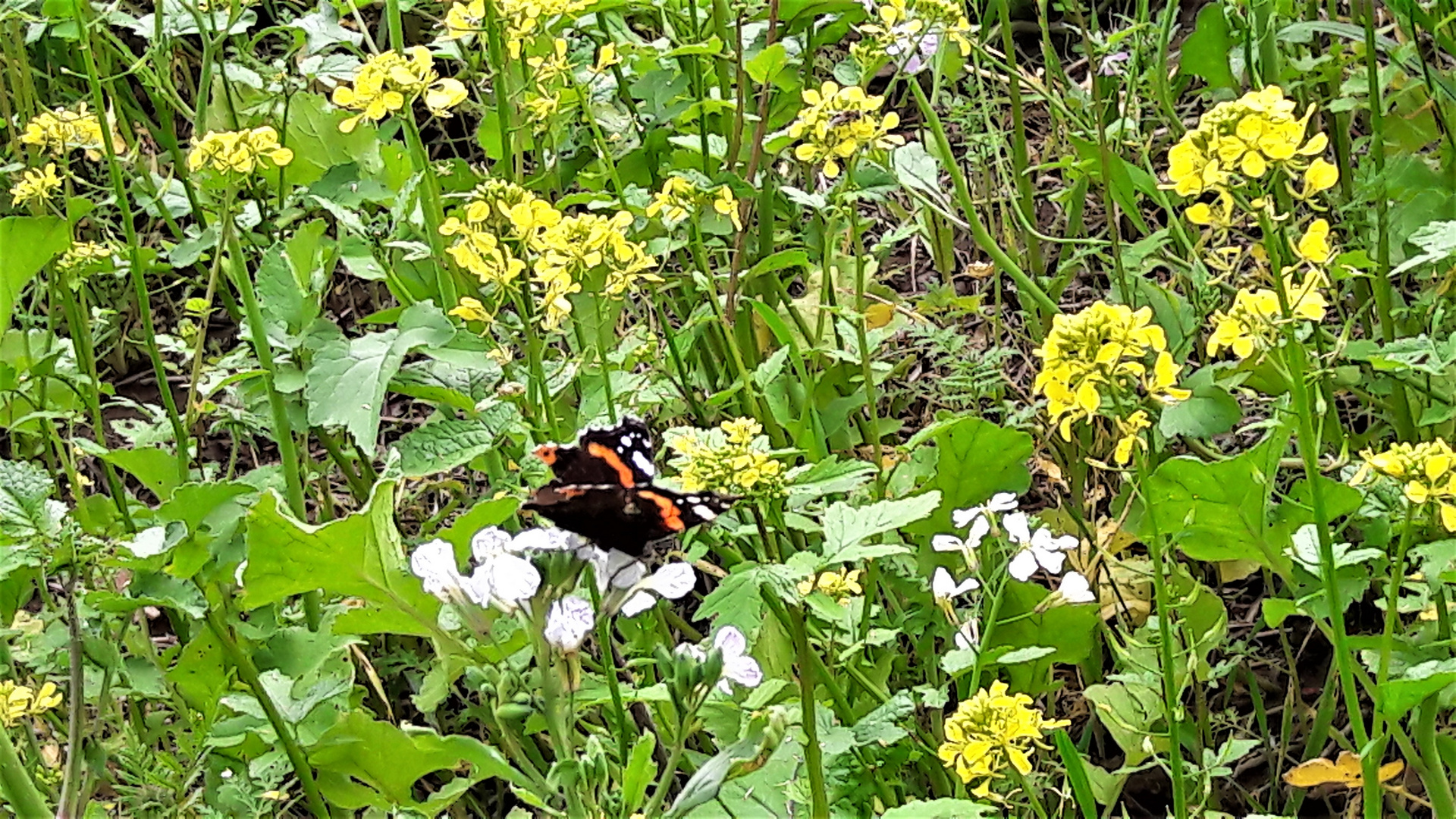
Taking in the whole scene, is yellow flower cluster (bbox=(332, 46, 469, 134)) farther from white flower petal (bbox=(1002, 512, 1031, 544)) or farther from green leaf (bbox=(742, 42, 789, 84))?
white flower petal (bbox=(1002, 512, 1031, 544))

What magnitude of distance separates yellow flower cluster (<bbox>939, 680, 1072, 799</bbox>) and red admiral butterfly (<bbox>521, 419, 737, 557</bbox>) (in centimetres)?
37

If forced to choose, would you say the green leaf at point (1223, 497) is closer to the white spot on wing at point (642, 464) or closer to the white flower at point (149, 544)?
the white spot on wing at point (642, 464)

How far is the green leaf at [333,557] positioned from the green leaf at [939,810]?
0.39 metres

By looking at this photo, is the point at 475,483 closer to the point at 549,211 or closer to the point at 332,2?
the point at 332,2

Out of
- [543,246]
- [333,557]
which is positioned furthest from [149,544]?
[543,246]

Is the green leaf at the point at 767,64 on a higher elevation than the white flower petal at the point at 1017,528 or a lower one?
higher

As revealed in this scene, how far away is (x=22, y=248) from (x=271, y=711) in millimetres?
552

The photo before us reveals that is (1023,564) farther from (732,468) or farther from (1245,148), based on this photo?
(1245,148)

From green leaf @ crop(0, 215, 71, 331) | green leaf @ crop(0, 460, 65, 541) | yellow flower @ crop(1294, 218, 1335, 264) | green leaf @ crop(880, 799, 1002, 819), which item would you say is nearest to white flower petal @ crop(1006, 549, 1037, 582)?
green leaf @ crop(880, 799, 1002, 819)

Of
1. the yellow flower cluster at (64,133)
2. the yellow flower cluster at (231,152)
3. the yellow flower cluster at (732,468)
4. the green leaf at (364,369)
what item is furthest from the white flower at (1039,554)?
the yellow flower cluster at (64,133)

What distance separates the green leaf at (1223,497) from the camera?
1.17m

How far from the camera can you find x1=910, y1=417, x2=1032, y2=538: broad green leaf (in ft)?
5.13

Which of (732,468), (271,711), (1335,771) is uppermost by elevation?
(732,468)

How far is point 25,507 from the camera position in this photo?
120 cm
